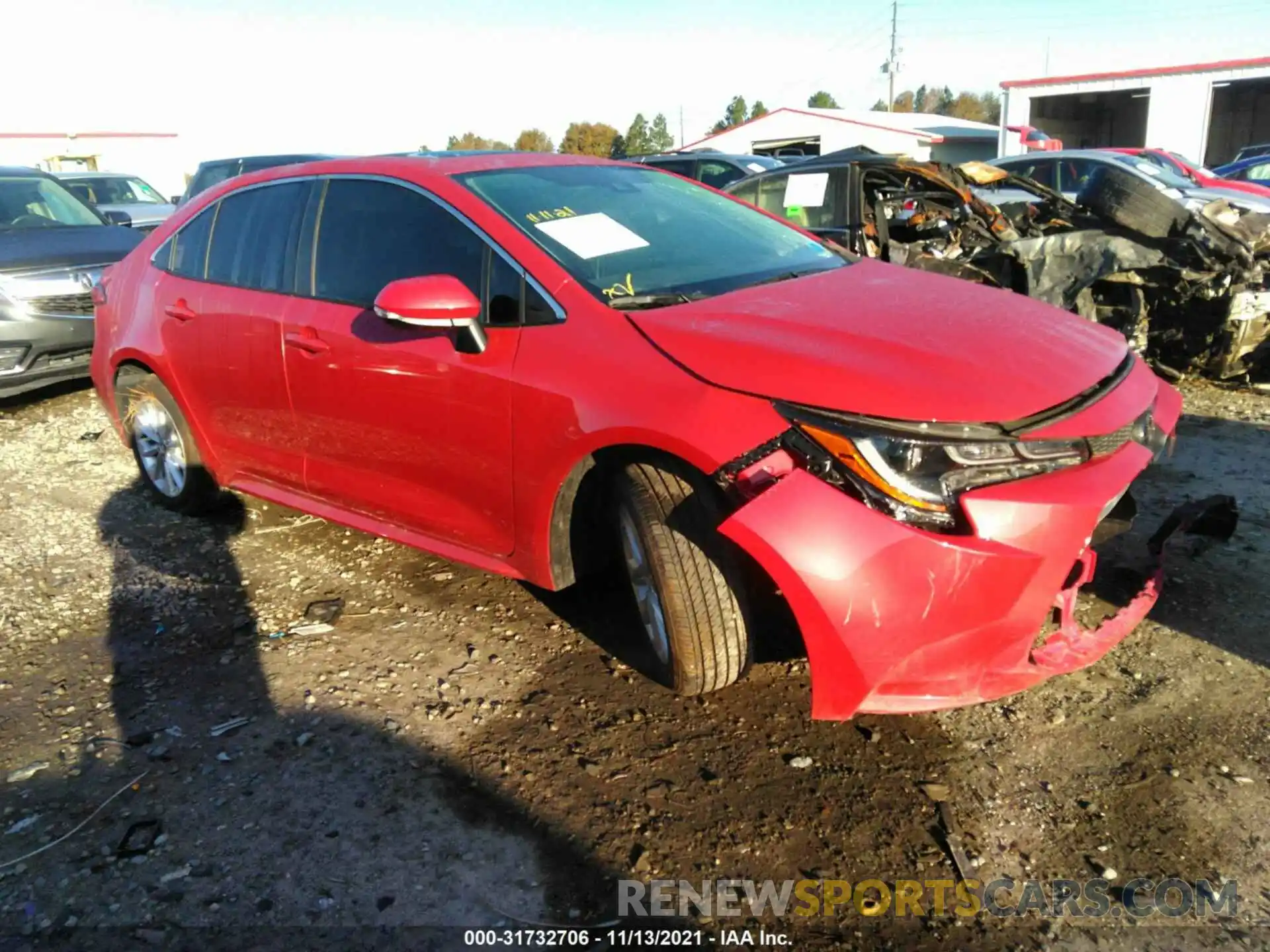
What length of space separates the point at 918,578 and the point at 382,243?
2273 millimetres

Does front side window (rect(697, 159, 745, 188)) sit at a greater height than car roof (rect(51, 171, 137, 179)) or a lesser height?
lesser

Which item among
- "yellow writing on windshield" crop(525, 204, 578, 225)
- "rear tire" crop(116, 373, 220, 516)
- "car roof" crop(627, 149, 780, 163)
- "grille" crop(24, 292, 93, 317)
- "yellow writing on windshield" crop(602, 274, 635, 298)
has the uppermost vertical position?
"yellow writing on windshield" crop(525, 204, 578, 225)

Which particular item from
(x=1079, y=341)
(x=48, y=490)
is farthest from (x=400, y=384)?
(x=48, y=490)

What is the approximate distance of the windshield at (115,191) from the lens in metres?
12.9

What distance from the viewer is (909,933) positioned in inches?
81.7

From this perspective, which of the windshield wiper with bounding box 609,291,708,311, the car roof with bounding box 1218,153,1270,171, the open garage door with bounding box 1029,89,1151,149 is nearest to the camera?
the windshield wiper with bounding box 609,291,708,311

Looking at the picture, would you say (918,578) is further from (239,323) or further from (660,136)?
(660,136)

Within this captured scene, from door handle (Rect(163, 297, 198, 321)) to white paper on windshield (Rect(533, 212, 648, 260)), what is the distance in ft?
6.36

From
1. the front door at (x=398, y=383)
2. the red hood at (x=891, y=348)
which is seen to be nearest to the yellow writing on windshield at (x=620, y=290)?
the red hood at (x=891, y=348)

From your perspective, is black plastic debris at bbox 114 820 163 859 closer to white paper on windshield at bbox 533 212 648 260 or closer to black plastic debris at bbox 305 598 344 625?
black plastic debris at bbox 305 598 344 625

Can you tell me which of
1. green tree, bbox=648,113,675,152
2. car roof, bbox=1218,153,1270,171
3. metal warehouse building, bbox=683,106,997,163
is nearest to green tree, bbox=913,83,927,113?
green tree, bbox=648,113,675,152

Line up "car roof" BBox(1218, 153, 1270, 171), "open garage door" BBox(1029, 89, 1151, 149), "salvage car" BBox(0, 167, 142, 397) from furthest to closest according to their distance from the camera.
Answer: "open garage door" BBox(1029, 89, 1151, 149)
"car roof" BBox(1218, 153, 1270, 171)
"salvage car" BBox(0, 167, 142, 397)

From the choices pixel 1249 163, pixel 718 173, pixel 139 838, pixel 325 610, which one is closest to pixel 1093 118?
pixel 1249 163

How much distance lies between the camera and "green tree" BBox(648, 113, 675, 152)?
73.1 m
